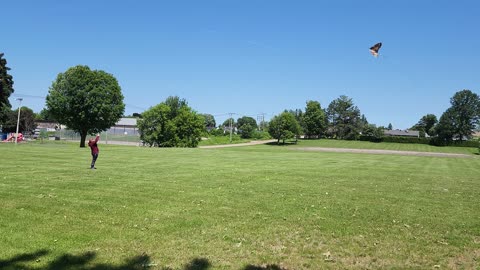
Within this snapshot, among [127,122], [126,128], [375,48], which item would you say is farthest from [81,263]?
[127,122]

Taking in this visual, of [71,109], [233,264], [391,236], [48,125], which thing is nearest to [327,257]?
[233,264]

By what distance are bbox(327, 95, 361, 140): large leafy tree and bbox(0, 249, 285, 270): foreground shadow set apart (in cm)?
13055

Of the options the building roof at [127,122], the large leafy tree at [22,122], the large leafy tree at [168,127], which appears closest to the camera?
the large leafy tree at [168,127]

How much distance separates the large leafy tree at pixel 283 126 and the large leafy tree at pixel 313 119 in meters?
30.1

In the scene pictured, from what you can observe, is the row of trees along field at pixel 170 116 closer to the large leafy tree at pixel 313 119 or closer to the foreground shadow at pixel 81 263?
the large leafy tree at pixel 313 119

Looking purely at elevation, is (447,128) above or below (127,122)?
below

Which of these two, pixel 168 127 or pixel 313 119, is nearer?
pixel 168 127

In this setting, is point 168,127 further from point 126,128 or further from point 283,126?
point 126,128

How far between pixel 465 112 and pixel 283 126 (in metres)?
58.5

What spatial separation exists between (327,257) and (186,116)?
7649cm

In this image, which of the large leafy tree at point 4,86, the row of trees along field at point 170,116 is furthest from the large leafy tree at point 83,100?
the large leafy tree at point 4,86

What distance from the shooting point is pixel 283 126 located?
10212 centimetres

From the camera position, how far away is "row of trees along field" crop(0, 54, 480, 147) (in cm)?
5803

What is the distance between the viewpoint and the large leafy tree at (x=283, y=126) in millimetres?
102188
